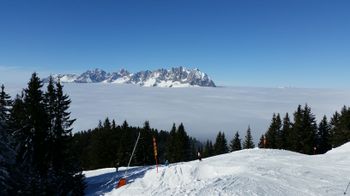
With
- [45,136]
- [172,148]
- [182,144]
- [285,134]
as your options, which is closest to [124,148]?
[172,148]

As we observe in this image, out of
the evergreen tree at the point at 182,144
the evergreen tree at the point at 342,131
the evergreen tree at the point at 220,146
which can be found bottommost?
the evergreen tree at the point at 220,146

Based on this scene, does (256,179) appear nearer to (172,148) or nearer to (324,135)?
(172,148)

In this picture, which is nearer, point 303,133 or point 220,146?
point 303,133

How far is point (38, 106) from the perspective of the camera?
33.5 metres

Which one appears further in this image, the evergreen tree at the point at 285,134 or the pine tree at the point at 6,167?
the evergreen tree at the point at 285,134

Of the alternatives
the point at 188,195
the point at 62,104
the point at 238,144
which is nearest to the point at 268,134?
the point at 238,144

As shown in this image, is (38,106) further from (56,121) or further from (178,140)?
(178,140)

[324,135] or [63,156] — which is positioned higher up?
[63,156]

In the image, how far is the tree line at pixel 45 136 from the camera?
3016 centimetres

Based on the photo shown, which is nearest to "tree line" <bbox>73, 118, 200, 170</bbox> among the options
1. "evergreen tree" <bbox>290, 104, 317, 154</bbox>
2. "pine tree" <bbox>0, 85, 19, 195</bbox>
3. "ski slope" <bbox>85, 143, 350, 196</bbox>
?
"evergreen tree" <bbox>290, 104, 317, 154</bbox>

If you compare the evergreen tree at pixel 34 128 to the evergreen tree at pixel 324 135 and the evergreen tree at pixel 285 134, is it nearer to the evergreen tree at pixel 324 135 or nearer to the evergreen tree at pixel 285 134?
the evergreen tree at pixel 285 134

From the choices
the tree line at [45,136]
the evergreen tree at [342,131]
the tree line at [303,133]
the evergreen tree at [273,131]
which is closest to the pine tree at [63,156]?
the tree line at [45,136]

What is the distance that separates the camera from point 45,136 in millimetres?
33594

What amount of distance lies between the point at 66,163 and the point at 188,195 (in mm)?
21495
